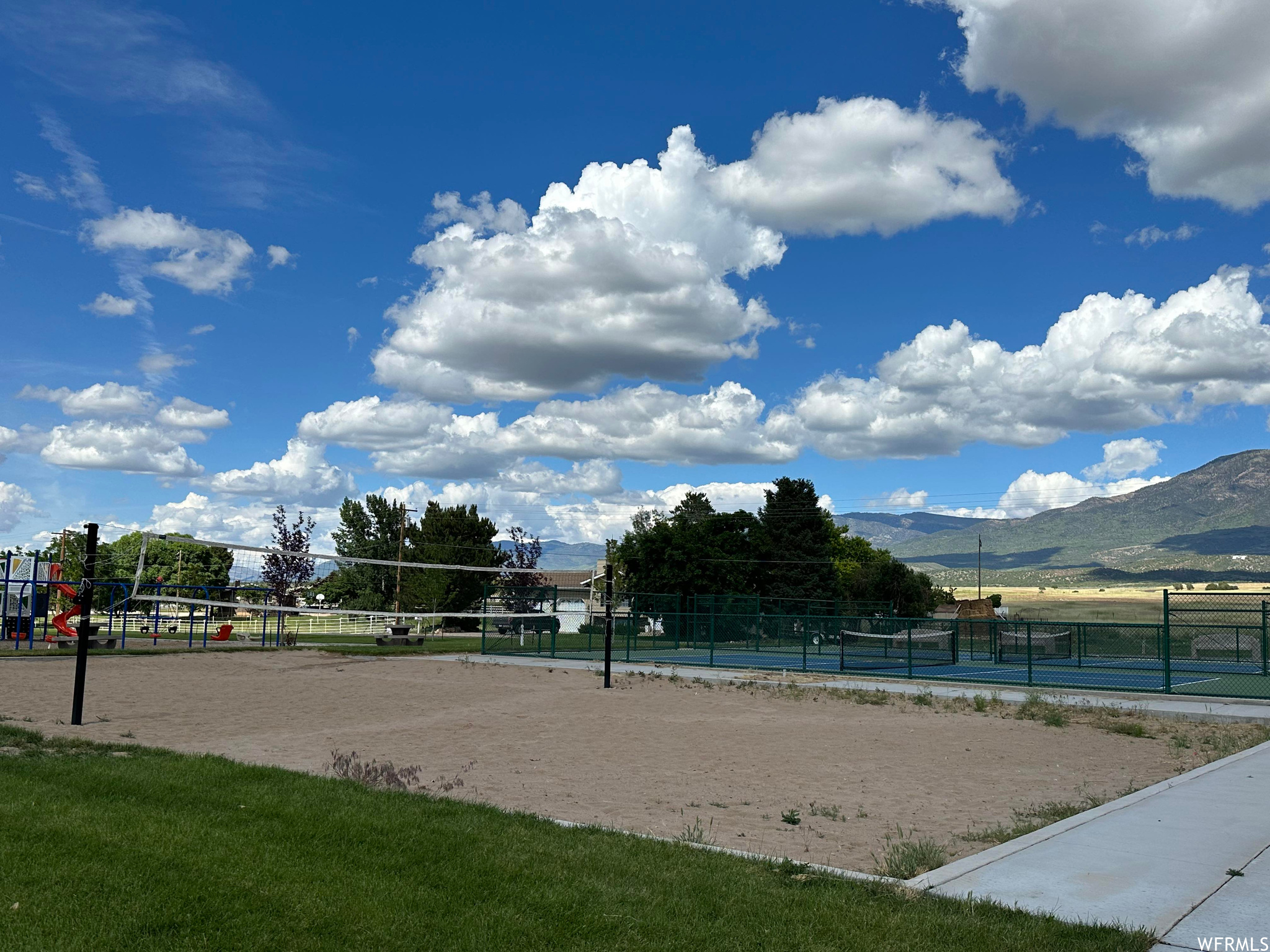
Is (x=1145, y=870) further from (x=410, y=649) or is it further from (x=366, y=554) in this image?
(x=366, y=554)

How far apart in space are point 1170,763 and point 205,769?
11.7 metres

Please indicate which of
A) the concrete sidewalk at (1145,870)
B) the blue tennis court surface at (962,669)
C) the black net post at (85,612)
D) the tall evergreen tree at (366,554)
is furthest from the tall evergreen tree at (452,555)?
the concrete sidewalk at (1145,870)

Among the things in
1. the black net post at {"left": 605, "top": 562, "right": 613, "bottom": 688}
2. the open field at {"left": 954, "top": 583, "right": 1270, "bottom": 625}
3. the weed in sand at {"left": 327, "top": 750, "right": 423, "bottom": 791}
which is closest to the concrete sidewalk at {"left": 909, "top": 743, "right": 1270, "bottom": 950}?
the weed in sand at {"left": 327, "top": 750, "right": 423, "bottom": 791}

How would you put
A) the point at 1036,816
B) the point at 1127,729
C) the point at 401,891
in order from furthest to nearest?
1. the point at 1127,729
2. the point at 1036,816
3. the point at 401,891

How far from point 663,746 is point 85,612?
8.27m

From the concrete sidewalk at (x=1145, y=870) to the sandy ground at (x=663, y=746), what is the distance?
0.75m

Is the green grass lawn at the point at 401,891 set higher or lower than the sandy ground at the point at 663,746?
higher

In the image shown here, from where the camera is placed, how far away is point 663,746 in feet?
45.2

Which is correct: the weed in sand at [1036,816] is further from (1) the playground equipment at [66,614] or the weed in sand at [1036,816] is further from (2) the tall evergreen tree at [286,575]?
(2) the tall evergreen tree at [286,575]

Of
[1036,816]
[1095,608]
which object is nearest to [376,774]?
[1036,816]

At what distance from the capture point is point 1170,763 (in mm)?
12828

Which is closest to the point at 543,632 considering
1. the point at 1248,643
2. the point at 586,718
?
the point at 586,718

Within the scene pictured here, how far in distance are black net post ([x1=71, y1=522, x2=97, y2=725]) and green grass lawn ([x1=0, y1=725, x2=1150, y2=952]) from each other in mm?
6478

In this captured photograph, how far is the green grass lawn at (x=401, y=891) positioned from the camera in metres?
4.79
